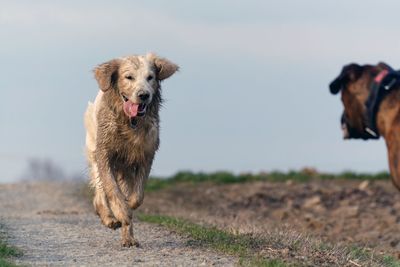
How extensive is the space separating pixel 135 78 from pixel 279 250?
2419 millimetres

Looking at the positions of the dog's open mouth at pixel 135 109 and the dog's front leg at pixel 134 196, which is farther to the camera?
the dog's open mouth at pixel 135 109

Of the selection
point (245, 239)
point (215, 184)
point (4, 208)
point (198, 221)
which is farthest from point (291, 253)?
point (215, 184)

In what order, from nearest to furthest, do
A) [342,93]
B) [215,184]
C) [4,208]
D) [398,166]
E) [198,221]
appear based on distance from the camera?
[398,166] < [342,93] < [198,221] < [4,208] < [215,184]

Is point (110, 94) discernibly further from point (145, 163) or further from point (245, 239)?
point (245, 239)

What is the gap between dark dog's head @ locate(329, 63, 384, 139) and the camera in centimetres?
1120

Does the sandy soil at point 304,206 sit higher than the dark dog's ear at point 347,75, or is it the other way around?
the dark dog's ear at point 347,75

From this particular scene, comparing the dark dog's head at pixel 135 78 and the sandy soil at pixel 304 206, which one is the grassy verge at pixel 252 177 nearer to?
the sandy soil at pixel 304 206

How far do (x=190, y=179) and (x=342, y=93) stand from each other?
16.7m

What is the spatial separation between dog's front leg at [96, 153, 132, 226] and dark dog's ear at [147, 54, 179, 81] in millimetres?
1067

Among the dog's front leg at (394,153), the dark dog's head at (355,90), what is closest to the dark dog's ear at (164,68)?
the dark dog's head at (355,90)

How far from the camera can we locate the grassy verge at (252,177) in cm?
2752

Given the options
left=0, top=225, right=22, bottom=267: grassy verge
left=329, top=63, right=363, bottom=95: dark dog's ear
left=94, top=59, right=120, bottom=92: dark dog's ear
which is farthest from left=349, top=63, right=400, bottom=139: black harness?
left=0, top=225, right=22, bottom=267: grassy verge

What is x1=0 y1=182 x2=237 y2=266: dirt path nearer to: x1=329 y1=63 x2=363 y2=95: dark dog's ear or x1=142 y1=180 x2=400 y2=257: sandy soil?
x1=329 y1=63 x2=363 y2=95: dark dog's ear

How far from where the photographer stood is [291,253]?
11805 millimetres
